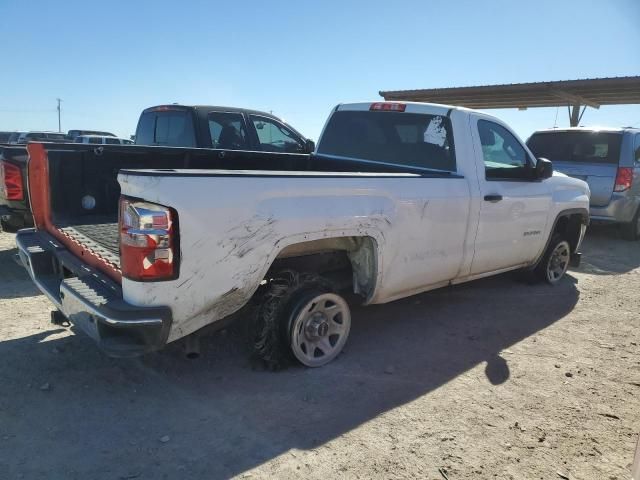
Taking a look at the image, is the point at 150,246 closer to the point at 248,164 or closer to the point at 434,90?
the point at 248,164

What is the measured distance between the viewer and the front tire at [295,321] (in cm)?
322

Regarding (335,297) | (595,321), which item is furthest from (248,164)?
(595,321)

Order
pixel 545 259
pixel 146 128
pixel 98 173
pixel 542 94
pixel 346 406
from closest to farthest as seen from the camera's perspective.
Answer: pixel 346 406 → pixel 98 173 → pixel 545 259 → pixel 146 128 → pixel 542 94

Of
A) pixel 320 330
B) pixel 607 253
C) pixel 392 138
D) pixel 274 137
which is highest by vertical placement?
pixel 274 137

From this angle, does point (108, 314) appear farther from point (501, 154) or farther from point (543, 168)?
point (543, 168)

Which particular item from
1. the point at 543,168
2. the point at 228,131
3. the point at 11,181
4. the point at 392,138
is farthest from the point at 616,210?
the point at 11,181

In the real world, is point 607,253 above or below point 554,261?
below

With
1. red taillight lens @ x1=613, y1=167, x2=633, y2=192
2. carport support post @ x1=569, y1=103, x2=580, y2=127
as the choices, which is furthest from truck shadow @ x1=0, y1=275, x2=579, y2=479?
carport support post @ x1=569, y1=103, x2=580, y2=127

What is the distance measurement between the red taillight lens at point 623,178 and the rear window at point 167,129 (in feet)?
22.8

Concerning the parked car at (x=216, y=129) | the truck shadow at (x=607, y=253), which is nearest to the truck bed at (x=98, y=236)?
the parked car at (x=216, y=129)

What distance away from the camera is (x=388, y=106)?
463 cm

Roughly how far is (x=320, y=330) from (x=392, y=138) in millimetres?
2095

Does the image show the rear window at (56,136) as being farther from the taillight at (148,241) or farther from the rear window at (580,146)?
the taillight at (148,241)

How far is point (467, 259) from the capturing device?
4.25m
